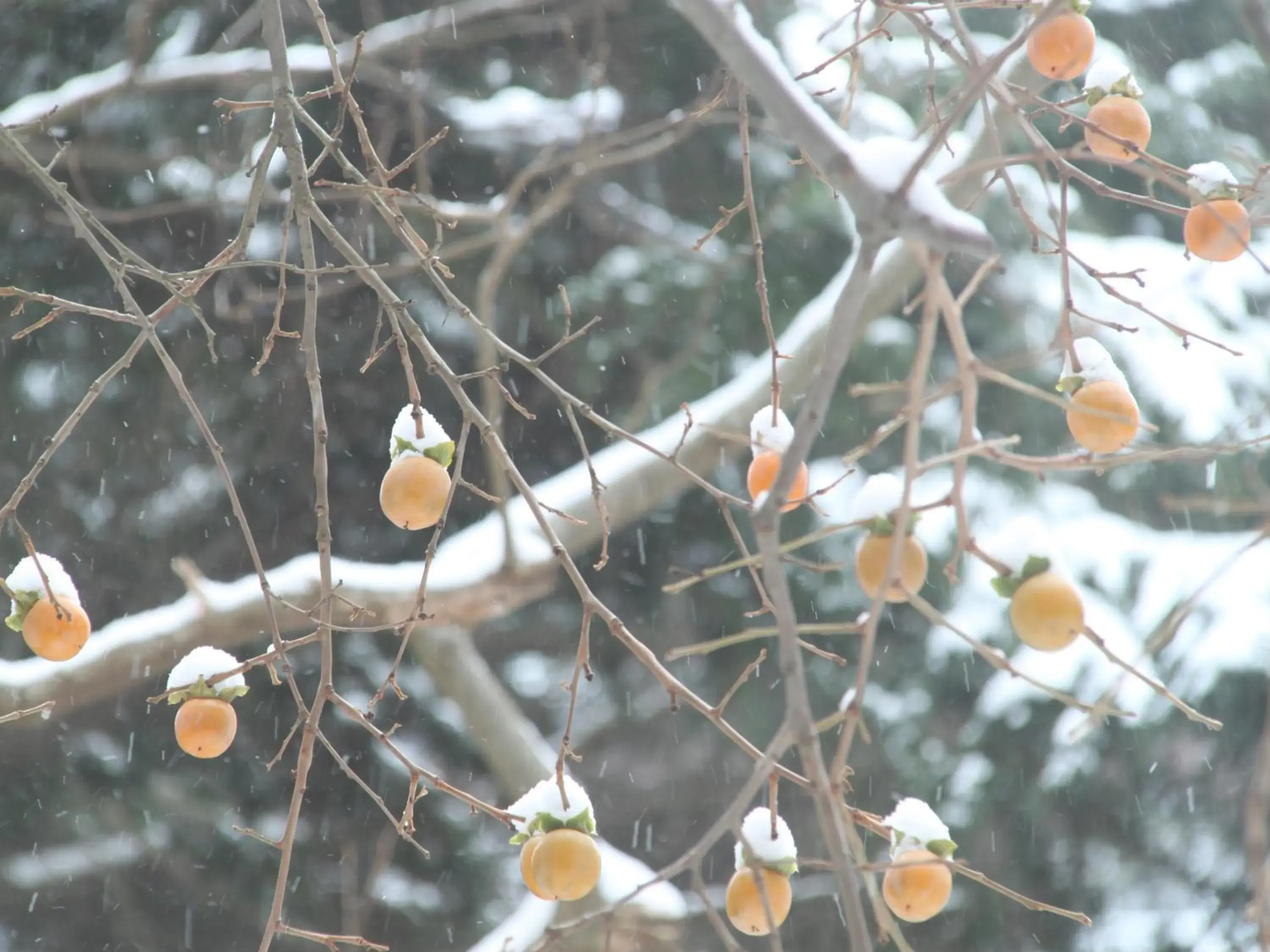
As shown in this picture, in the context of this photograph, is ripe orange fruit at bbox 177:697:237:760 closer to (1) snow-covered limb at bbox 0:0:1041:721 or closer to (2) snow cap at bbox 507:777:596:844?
(2) snow cap at bbox 507:777:596:844

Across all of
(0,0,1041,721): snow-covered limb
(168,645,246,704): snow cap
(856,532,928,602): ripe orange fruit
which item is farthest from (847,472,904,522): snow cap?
(0,0,1041,721): snow-covered limb

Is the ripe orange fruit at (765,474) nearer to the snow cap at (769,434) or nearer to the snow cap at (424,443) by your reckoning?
the snow cap at (769,434)

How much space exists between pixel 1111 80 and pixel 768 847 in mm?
880

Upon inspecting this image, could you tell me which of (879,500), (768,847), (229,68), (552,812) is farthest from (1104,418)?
(229,68)

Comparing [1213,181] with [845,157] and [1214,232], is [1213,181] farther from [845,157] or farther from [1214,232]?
[845,157]

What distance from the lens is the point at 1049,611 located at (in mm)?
933

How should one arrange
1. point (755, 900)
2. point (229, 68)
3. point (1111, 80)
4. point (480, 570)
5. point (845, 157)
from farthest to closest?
point (229, 68) < point (480, 570) < point (1111, 80) < point (755, 900) < point (845, 157)

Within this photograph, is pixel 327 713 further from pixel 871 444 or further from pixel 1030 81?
pixel 871 444

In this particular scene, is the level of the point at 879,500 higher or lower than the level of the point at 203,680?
higher

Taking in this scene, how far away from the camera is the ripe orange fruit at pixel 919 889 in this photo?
1075 millimetres

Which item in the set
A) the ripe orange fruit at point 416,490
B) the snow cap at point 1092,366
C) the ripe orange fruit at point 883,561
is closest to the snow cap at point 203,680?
the ripe orange fruit at point 416,490

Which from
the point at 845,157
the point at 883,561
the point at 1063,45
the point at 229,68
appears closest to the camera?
the point at 845,157

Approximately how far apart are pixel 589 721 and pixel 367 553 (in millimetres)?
1009

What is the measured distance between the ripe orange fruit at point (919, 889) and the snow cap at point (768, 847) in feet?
0.31
